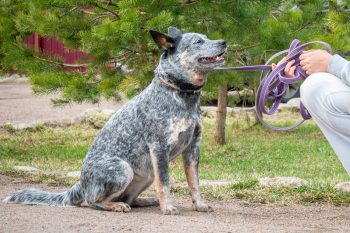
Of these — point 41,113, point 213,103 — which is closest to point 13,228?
point 41,113

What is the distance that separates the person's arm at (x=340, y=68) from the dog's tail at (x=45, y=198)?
2282mm

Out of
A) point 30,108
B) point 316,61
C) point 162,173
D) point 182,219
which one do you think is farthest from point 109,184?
point 30,108

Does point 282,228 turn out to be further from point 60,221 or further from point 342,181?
point 342,181

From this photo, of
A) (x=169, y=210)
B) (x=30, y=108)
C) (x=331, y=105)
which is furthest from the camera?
(x=30, y=108)

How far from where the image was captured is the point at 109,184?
20.4 feet

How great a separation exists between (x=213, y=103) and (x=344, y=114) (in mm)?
13048

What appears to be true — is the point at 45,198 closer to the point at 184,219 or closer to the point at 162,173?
the point at 162,173

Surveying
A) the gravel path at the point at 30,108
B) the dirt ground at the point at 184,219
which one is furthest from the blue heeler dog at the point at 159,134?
the gravel path at the point at 30,108

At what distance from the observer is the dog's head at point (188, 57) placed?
616 centimetres

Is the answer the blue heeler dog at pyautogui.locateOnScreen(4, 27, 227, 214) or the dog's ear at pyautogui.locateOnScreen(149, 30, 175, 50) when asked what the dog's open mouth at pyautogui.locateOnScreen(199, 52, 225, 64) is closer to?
the blue heeler dog at pyautogui.locateOnScreen(4, 27, 227, 214)

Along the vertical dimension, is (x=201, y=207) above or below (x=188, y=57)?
below

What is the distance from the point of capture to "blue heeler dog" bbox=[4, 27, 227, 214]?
6.18m

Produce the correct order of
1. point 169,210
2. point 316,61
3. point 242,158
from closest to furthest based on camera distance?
point 316,61, point 169,210, point 242,158

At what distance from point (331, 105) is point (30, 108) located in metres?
13.4
